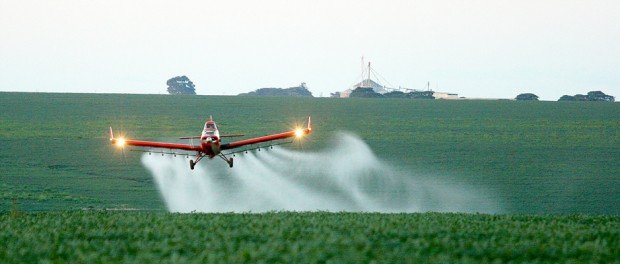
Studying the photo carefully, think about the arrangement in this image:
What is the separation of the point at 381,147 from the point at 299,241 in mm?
98013

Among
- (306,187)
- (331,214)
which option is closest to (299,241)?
(331,214)

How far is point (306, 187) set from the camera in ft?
326

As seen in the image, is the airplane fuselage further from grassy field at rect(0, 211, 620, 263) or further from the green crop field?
grassy field at rect(0, 211, 620, 263)

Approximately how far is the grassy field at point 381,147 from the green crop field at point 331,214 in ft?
0.81

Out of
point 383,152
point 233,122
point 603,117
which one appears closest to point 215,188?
point 383,152

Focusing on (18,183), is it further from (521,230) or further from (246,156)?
(521,230)

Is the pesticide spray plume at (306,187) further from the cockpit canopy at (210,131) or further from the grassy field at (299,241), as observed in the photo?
the grassy field at (299,241)

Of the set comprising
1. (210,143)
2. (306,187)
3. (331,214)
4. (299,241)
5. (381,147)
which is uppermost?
(210,143)

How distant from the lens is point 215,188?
319ft

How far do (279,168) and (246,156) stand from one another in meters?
11.9

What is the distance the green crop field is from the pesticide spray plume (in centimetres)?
231

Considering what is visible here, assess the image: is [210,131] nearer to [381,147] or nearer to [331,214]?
[331,214]

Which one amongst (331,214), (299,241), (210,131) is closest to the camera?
(299,241)

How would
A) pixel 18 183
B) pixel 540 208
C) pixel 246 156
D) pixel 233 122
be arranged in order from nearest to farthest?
pixel 540 208
pixel 18 183
pixel 246 156
pixel 233 122
